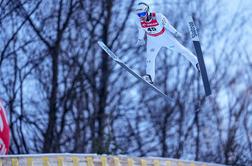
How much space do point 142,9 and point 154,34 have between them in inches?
20.8

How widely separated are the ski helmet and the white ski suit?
5.2 inches

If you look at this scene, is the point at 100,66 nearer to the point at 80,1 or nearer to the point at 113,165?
the point at 80,1

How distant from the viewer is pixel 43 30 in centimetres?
2230

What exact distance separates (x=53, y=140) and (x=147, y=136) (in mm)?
3303

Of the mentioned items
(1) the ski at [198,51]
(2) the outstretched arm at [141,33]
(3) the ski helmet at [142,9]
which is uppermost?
(3) the ski helmet at [142,9]

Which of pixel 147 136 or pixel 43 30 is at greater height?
pixel 43 30

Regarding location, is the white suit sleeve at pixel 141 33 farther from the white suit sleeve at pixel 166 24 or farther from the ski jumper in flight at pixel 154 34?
the white suit sleeve at pixel 166 24

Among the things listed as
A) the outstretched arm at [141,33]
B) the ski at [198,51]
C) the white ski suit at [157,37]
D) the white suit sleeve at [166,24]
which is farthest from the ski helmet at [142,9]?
the ski at [198,51]

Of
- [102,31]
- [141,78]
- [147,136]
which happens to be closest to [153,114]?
[147,136]

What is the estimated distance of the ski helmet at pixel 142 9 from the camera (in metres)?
9.41

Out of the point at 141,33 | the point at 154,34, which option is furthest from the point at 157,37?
the point at 141,33

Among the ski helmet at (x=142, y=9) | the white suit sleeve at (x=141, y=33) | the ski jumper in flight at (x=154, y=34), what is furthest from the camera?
the white suit sleeve at (x=141, y=33)

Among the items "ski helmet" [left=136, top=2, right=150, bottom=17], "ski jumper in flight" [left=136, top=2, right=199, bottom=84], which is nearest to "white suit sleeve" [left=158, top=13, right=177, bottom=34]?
"ski jumper in flight" [left=136, top=2, right=199, bottom=84]

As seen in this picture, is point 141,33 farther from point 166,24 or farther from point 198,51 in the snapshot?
point 198,51
